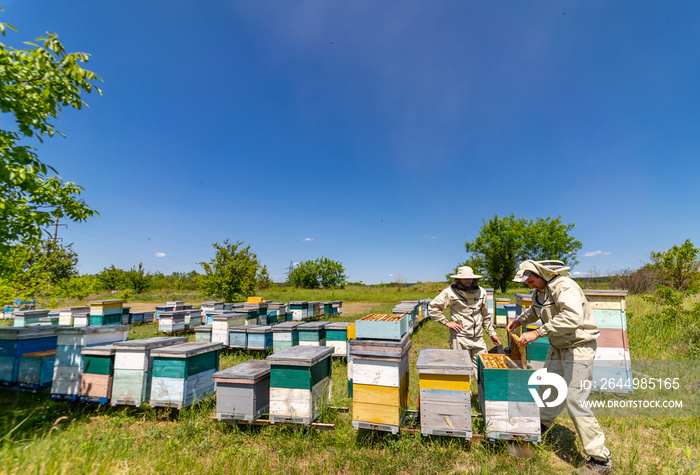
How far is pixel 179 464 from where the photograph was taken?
2980 millimetres

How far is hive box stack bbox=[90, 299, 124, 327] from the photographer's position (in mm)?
10102

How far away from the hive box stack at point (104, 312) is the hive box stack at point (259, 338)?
624 centimetres

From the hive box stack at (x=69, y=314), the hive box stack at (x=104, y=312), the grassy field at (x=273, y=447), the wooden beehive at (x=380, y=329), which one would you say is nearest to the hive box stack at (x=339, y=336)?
the grassy field at (x=273, y=447)

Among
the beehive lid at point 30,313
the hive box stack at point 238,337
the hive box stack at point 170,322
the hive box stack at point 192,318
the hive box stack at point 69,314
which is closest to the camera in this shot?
the hive box stack at point 238,337

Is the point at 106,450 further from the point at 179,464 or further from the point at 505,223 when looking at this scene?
the point at 505,223

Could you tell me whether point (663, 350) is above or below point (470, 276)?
below

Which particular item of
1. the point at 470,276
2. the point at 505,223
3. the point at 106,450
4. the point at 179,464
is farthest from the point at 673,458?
the point at 505,223

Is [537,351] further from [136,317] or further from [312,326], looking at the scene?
[136,317]

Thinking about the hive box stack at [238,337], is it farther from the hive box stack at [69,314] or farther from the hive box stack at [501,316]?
the hive box stack at [501,316]

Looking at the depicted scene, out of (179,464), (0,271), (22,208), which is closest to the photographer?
(179,464)

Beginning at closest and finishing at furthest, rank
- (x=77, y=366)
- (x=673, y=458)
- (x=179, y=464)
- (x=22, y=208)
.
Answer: (x=179, y=464) → (x=673, y=458) → (x=22, y=208) → (x=77, y=366)

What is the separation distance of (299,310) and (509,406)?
10981 mm

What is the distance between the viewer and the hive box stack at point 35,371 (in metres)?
4.54

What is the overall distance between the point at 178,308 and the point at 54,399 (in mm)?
8818
